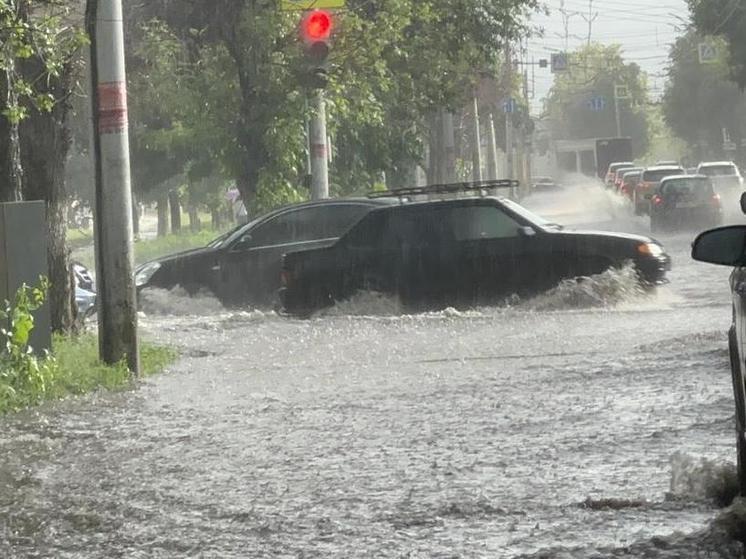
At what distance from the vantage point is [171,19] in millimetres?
34656

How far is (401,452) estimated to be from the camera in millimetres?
10344

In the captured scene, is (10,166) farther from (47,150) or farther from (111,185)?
(111,185)

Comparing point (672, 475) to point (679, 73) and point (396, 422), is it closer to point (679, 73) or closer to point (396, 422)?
point (396, 422)

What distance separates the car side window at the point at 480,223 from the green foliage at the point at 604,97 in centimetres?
13823

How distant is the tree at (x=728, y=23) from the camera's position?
53.9m

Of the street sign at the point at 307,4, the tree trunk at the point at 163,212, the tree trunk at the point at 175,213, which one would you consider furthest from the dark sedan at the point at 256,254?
the tree trunk at the point at 175,213

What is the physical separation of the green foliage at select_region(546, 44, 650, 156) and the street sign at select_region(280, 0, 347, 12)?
13398 centimetres

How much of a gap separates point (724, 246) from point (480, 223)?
50.7 ft

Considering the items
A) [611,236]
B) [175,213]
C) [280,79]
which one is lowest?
[611,236]

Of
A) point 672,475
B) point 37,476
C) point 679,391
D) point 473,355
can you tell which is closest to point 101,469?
point 37,476

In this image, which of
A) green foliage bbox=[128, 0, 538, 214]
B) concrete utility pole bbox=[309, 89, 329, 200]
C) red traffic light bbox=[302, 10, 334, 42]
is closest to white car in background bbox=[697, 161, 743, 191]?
green foliage bbox=[128, 0, 538, 214]

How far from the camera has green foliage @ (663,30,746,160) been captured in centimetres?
9853

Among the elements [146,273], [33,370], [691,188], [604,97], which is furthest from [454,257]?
[604,97]

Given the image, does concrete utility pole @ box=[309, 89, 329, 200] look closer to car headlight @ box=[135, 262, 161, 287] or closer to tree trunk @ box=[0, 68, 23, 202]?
car headlight @ box=[135, 262, 161, 287]
